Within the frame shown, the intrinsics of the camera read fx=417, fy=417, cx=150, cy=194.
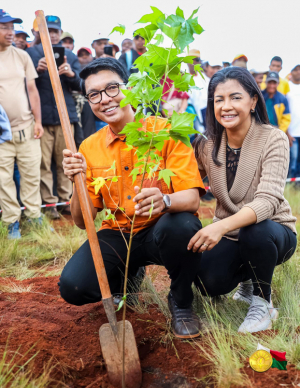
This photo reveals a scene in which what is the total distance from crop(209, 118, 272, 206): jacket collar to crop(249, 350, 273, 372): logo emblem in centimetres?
80

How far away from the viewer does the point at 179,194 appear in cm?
216

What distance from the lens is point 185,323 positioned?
2.22 metres

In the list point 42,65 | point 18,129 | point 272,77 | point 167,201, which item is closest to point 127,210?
point 167,201

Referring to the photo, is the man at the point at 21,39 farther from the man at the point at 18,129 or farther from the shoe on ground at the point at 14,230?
the shoe on ground at the point at 14,230

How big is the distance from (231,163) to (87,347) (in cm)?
128

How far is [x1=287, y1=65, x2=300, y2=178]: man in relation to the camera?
22.1ft

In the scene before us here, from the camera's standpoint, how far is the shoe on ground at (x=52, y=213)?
4.98 meters

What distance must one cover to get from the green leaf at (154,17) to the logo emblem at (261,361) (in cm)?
148

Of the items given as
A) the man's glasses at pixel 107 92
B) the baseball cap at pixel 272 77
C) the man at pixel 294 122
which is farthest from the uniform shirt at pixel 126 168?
the man at pixel 294 122

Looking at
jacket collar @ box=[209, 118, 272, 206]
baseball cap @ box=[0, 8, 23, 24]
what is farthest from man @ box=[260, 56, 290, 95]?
jacket collar @ box=[209, 118, 272, 206]

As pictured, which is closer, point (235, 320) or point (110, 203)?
point (235, 320)

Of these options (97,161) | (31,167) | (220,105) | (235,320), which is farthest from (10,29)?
(235,320)

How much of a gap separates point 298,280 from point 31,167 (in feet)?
10.00

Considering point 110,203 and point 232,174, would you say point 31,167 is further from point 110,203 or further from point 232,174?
point 232,174
